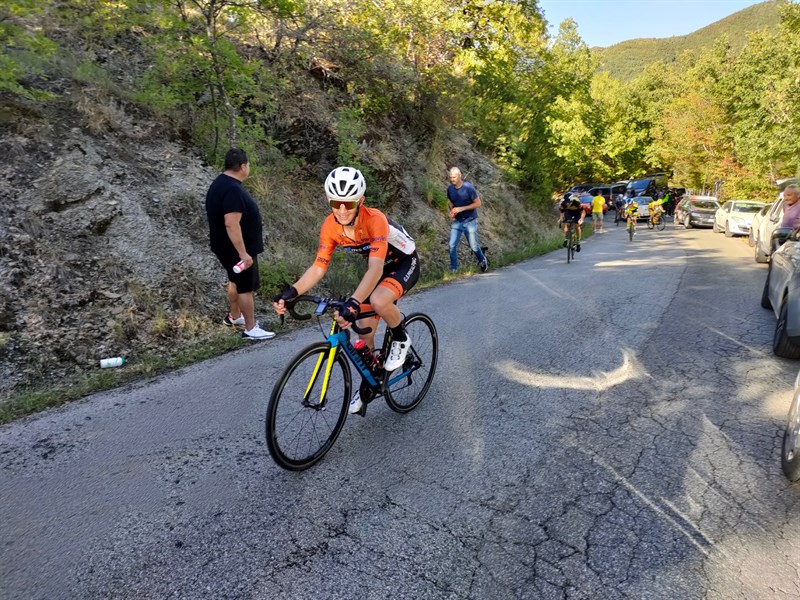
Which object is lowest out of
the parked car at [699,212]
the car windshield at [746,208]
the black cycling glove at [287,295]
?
the parked car at [699,212]

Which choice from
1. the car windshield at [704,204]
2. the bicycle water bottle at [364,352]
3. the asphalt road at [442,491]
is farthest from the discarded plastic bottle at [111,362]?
the car windshield at [704,204]

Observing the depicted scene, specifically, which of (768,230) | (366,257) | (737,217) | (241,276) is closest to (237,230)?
(241,276)

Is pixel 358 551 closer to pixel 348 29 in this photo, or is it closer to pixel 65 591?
Result: pixel 65 591

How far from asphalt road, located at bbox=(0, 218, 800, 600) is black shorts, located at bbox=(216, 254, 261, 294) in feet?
3.12

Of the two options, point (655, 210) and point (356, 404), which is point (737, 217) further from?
point (356, 404)

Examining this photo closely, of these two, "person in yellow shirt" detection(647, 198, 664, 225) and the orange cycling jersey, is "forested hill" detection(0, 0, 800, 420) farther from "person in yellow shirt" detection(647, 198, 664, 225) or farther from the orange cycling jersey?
"person in yellow shirt" detection(647, 198, 664, 225)

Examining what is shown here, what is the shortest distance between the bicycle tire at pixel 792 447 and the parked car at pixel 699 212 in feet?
91.0

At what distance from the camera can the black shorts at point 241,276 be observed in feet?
18.8

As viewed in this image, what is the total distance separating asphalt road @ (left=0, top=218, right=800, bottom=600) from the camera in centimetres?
238

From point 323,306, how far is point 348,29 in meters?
10.8

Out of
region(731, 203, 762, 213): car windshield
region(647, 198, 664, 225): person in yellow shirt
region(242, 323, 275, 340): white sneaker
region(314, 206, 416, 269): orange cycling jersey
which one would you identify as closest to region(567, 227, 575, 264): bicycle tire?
region(242, 323, 275, 340): white sneaker

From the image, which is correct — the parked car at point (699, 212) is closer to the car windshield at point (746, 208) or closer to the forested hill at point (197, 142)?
the car windshield at point (746, 208)

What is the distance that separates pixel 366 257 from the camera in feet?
12.5

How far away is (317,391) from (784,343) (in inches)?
186
